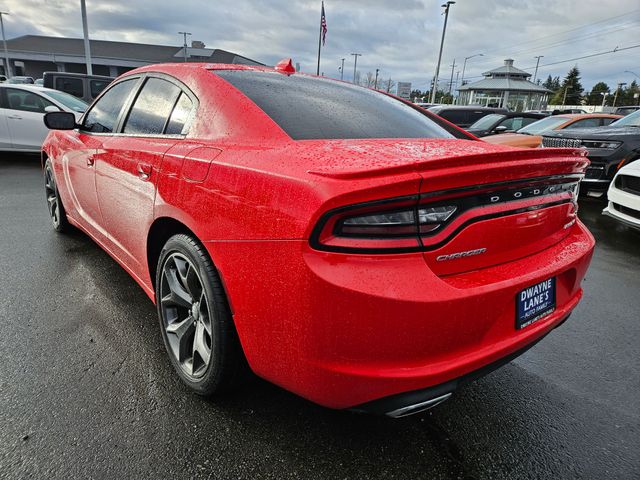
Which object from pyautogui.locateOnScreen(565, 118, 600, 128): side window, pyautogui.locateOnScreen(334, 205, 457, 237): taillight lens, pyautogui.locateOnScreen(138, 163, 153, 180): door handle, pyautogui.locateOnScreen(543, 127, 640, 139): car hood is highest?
pyautogui.locateOnScreen(565, 118, 600, 128): side window

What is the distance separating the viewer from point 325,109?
213 cm

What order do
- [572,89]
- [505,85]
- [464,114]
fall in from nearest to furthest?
[464,114], [505,85], [572,89]

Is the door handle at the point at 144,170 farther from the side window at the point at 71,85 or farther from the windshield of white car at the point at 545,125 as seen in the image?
the side window at the point at 71,85

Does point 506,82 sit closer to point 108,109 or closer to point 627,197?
point 627,197

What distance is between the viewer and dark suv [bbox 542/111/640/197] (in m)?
6.37

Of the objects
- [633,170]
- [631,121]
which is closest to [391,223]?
[633,170]

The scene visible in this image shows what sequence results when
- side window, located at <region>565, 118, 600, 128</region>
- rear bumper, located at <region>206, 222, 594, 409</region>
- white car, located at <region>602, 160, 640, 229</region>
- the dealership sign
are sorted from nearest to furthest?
rear bumper, located at <region>206, 222, 594, 409</region> < white car, located at <region>602, 160, 640, 229</region> < side window, located at <region>565, 118, 600, 128</region> < the dealership sign

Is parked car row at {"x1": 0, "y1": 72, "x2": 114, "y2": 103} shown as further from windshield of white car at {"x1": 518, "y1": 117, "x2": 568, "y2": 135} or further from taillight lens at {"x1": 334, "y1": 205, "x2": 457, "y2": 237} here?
taillight lens at {"x1": 334, "y1": 205, "x2": 457, "y2": 237}

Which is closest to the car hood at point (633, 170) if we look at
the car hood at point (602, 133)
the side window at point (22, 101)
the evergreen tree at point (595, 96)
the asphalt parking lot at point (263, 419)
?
the car hood at point (602, 133)

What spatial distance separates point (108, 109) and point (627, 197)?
517cm

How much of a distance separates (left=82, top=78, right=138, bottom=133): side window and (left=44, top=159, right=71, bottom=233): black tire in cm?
111

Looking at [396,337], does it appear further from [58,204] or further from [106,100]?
[58,204]

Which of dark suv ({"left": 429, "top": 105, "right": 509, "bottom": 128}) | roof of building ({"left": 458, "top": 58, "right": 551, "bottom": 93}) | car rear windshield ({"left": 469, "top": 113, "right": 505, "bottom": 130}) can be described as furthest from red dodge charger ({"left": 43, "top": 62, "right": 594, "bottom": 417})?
roof of building ({"left": 458, "top": 58, "right": 551, "bottom": 93})

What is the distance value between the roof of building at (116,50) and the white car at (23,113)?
146 feet
